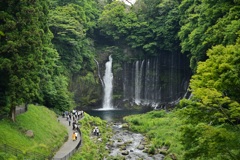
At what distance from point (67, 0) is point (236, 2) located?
121 feet

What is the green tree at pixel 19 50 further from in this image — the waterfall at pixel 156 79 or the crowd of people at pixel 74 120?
the waterfall at pixel 156 79

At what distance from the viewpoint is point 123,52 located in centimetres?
5988

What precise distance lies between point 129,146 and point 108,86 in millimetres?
29506

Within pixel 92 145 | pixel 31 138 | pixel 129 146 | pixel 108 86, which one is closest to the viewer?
pixel 31 138

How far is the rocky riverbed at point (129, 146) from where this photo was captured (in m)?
24.9

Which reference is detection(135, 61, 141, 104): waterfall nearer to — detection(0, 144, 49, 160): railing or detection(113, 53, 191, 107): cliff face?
detection(113, 53, 191, 107): cliff face

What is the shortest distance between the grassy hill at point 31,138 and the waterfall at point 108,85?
27374mm

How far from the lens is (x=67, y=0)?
55875 millimetres

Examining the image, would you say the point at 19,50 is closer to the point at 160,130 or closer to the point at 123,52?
the point at 160,130

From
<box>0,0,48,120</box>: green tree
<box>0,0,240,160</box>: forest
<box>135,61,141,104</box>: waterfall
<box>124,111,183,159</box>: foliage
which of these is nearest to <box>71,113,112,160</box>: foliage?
<box>0,0,240,160</box>: forest

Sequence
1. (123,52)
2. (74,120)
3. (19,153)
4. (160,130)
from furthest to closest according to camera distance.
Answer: (123,52)
(74,120)
(160,130)
(19,153)

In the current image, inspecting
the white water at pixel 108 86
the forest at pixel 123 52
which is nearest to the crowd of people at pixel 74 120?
the forest at pixel 123 52

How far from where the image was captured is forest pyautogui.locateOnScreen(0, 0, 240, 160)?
1395 centimetres

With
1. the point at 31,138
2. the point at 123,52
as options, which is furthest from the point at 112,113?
the point at 31,138
